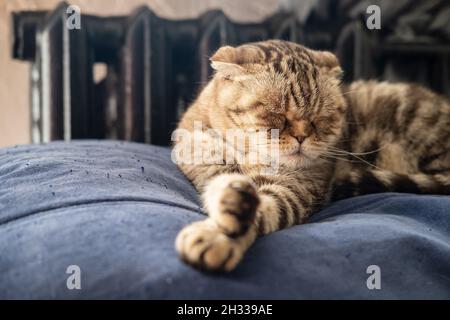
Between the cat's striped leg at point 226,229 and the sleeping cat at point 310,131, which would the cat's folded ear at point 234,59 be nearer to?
the sleeping cat at point 310,131

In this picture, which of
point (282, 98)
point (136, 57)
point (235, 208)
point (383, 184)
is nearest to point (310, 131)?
point (282, 98)

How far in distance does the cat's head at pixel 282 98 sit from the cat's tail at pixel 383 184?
93 millimetres

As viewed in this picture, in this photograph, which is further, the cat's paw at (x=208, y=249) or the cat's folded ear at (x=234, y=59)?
the cat's folded ear at (x=234, y=59)

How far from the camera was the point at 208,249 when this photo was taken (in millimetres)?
495

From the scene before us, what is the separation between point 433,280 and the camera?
589mm

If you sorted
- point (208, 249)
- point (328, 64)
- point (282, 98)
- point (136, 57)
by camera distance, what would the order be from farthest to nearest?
point (136, 57) → point (328, 64) → point (282, 98) → point (208, 249)

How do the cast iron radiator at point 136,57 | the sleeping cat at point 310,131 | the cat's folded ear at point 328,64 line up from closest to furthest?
the sleeping cat at point 310,131, the cat's folded ear at point 328,64, the cast iron radiator at point 136,57

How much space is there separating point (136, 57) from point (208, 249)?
116 cm

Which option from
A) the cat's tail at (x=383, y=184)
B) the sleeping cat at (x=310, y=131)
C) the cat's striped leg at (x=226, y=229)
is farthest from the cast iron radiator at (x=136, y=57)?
the cat's striped leg at (x=226, y=229)

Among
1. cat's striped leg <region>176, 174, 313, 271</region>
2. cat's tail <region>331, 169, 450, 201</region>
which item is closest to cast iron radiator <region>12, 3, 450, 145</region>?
cat's tail <region>331, 169, 450, 201</region>

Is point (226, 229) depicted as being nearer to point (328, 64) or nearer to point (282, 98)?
point (282, 98)

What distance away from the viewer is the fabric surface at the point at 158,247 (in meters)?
0.47

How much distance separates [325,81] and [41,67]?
994 millimetres
